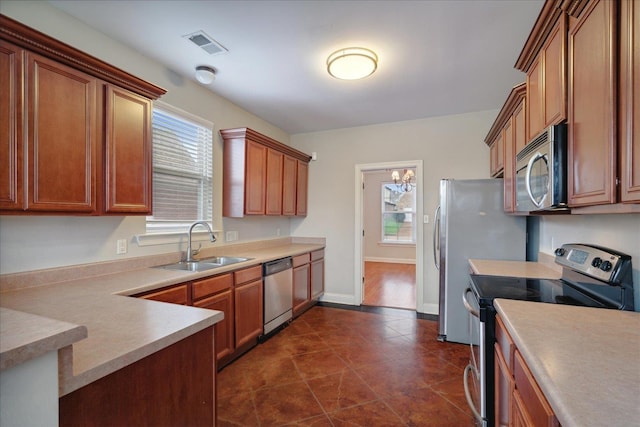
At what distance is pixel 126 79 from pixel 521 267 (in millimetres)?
3329

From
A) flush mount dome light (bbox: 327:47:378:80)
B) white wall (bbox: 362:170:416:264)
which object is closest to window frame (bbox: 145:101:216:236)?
flush mount dome light (bbox: 327:47:378:80)

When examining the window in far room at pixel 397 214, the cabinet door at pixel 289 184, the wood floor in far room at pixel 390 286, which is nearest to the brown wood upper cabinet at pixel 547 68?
the cabinet door at pixel 289 184

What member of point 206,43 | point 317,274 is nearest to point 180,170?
point 206,43

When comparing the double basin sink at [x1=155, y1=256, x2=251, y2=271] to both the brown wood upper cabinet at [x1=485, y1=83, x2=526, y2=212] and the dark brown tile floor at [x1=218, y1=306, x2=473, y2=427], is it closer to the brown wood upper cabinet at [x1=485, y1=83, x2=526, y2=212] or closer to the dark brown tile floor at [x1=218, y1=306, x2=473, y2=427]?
the dark brown tile floor at [x1=218, y1=306, x2=473, y2=427]

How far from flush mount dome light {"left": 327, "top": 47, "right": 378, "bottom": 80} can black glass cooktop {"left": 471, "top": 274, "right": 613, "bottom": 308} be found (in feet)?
6.17

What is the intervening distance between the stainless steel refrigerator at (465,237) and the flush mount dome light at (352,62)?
150 centimetres

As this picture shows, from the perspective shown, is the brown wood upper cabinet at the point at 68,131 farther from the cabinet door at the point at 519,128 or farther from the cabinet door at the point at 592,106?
the cabinet door at the point at 519,128

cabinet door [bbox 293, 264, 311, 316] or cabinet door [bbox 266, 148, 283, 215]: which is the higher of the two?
cabinet door [bbox 266, 148, 283, 215]

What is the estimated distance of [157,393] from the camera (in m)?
1.06

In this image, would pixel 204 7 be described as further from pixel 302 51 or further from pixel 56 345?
pixel 56 345

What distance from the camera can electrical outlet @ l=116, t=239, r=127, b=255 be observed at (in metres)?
2.27

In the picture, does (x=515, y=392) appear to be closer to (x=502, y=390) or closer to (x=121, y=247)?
(x=502, y=390)

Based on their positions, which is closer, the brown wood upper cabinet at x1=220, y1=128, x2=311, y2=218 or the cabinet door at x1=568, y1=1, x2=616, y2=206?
the cabinet door at x1=568, y1=1, x2=616, y2=206

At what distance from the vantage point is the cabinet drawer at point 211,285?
222cm
